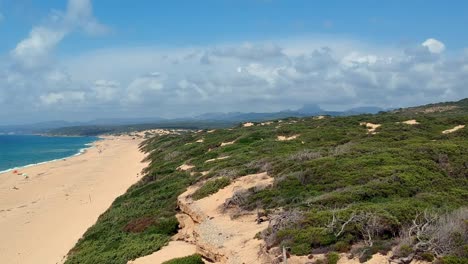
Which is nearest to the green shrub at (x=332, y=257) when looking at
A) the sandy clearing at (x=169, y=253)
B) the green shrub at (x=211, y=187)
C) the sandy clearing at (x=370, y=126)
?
the sandy clearing at (x=169, y=253)

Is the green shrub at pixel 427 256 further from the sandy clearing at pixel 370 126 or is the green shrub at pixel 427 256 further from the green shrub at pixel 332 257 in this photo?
the sandy clearing at pixel 370 126

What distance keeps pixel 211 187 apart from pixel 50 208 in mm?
17413

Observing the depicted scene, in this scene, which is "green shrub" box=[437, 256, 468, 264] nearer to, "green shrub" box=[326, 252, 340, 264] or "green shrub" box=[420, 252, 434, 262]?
"green shrub" box=[420, 252, 434, 262]

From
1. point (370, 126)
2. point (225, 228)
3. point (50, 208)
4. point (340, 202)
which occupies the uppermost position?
point (370, 126)

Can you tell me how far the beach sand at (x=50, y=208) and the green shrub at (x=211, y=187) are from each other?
22.1 ft

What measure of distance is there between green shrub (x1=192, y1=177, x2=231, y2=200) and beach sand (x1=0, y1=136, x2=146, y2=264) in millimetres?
6723

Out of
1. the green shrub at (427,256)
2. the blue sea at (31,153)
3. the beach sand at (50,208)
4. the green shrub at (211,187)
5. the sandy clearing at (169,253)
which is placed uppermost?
the green shrub at (427,256)

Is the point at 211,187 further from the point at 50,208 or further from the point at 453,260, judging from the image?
the point at 50,208

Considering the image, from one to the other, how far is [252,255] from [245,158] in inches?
583

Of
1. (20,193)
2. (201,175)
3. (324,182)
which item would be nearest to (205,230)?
(324,182)

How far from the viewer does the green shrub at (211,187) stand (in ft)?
64.0

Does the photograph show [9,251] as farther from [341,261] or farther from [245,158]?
[341,261]

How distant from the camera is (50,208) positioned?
31.2 metres

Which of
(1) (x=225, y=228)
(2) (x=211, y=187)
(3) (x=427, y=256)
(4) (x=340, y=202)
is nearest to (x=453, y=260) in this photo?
(3) (x=427, y=256)
